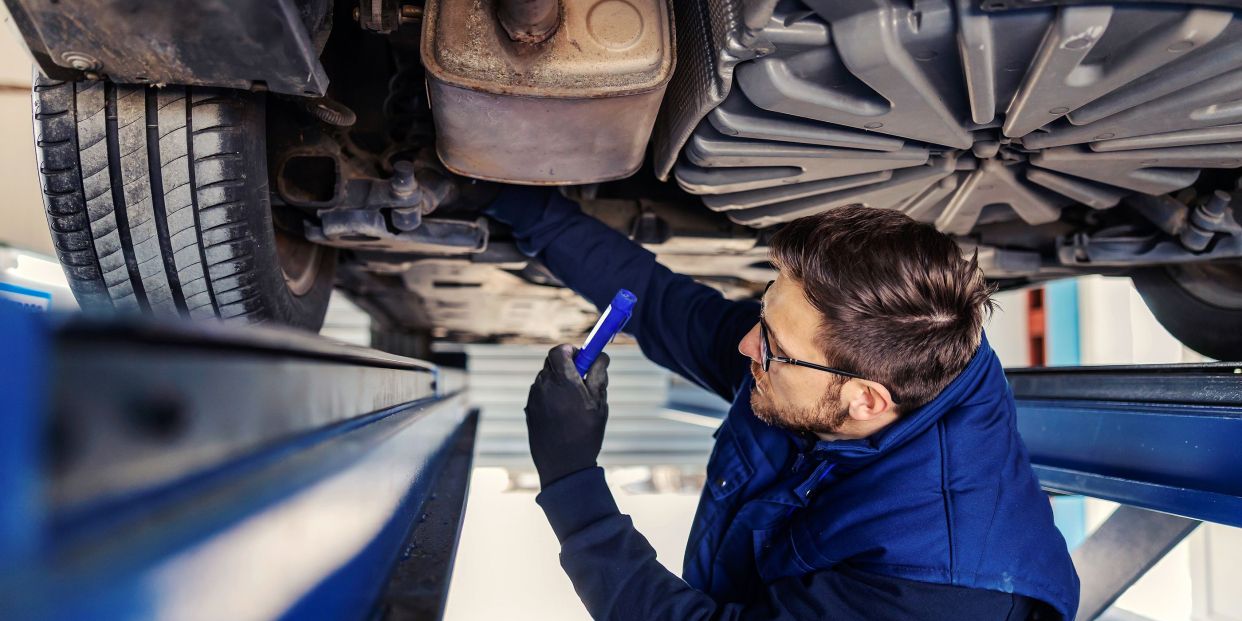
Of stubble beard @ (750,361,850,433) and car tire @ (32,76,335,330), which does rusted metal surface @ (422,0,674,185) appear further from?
stubble beard @ (750,361,850,433)

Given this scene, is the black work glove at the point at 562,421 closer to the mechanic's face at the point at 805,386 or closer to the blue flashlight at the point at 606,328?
the blue flashlight at the point at 606,328

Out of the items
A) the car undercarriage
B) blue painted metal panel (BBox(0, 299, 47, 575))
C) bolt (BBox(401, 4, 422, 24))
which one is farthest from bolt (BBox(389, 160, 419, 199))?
blue painted metal panel (BBox(0, 299, 47, 575))

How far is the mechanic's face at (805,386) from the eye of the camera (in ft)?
3.10

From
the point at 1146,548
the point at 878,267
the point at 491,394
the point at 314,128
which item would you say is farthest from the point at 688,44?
the point at 491,394

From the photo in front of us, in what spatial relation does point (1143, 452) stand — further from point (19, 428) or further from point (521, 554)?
point (521, 554)

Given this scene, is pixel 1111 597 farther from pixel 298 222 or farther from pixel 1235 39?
pixel 298 222

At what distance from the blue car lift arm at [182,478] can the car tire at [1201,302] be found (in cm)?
167

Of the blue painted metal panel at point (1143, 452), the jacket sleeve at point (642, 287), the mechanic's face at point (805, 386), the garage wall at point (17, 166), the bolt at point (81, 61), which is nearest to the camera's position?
the bolt at point (81, 61)

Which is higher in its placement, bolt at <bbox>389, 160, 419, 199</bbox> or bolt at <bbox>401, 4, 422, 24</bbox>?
bolt at <bbox>401, 4, 422, 24</bbox>

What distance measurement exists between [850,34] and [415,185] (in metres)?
0.66

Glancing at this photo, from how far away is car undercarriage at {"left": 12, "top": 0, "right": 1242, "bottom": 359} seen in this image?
0.77m

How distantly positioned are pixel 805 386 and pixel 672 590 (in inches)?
11.5

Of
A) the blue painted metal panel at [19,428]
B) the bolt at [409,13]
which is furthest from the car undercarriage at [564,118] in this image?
the blue painted metal panel at [19,428]

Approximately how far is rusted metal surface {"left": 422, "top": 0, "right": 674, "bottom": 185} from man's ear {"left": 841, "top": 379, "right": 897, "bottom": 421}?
0.41 meters
